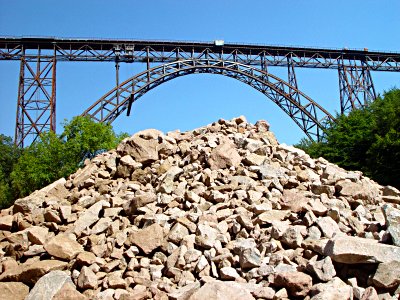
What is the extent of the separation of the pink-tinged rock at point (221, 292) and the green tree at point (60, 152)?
1425cm

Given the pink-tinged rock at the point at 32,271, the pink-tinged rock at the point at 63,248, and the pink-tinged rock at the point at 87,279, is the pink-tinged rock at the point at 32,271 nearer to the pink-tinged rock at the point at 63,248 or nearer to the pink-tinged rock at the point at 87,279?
the pink-tinged rock at the point at 63,248

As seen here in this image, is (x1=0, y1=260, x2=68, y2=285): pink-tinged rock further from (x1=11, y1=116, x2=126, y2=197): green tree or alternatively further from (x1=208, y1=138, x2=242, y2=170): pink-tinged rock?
(x1=11, y1=116, x2=126, y2=197): green tree

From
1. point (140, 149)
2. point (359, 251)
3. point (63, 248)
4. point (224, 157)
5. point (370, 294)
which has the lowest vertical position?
point (370, 294)

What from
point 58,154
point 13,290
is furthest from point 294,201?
point 58,154

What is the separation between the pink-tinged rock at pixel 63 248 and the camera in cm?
664

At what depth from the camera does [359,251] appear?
18.0 ft

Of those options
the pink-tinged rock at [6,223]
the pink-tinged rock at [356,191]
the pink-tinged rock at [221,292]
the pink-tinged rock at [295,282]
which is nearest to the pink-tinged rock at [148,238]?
the pink-tinged rock at [221,292]

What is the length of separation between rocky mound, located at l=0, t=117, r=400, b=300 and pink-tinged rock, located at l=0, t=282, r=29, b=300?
0.01 meters

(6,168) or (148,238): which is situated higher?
(6,168)

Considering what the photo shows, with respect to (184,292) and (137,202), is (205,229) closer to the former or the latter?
(184,292)

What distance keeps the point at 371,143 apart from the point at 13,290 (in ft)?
50.7

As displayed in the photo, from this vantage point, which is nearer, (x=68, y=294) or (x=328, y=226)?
(x=68, y=294)

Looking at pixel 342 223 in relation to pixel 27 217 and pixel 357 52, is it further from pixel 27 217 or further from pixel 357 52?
pixel 357 52

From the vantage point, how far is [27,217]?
8195 millimetres
